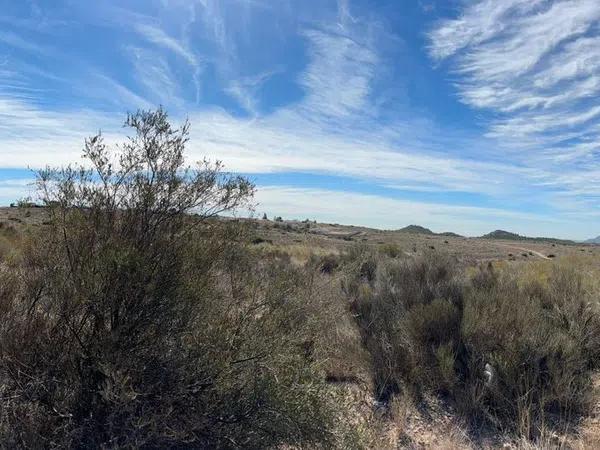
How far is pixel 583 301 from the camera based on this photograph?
8992 mm

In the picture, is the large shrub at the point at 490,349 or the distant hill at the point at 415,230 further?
the distant hill at the point at 415,230

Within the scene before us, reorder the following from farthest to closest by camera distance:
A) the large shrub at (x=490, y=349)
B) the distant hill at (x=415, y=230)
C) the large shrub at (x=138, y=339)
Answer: the distant hill at (x=415, y=230) < the large shrub at (x=490, y=349) < the large shrub at (x=138, y=339)

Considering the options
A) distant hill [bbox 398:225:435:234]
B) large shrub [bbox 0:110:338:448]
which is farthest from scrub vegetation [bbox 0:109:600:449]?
distant hill [bbox 398:225:435:234]

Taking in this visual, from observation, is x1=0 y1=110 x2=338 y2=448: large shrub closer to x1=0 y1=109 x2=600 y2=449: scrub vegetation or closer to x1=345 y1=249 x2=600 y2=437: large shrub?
x1=0 y1=109 x2=600 y2=449: scrub vegetation

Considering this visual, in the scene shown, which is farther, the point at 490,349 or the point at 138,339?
the point at 490,349

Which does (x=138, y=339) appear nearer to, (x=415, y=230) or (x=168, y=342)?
(x=168, y=342)

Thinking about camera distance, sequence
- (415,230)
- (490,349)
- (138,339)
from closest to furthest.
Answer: (138,339) < (490,349) < (415,230)

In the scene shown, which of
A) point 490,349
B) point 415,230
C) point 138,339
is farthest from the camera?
point 415,230

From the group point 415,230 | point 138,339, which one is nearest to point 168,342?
point 138,339

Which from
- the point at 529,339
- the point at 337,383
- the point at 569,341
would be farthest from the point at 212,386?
the point at 569,341

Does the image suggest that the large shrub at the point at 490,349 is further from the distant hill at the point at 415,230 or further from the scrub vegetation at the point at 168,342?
the distant hill at the point at 415,230

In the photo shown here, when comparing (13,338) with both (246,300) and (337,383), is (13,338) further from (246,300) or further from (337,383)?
(337,383)

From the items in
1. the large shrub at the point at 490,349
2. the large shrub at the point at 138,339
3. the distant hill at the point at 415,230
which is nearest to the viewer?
the large shrub at the point at 138,339

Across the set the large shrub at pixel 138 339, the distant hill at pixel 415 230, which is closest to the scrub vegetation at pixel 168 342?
the large shrub at pixel 138 339
